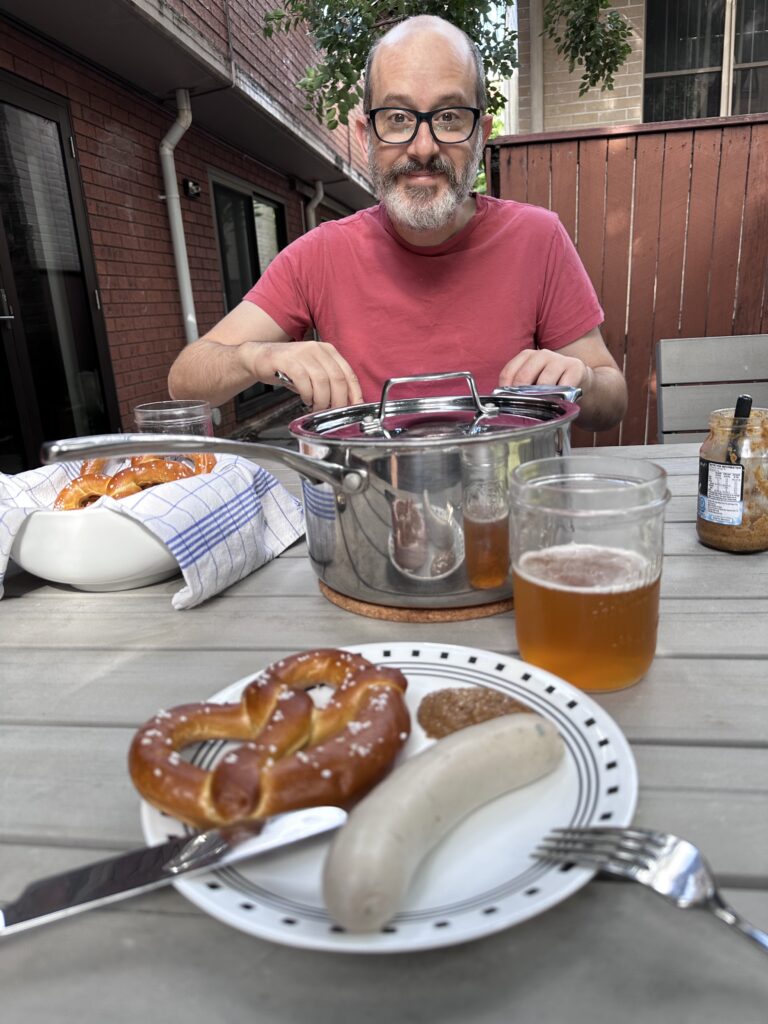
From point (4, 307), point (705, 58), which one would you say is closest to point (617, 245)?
point (705, 58)

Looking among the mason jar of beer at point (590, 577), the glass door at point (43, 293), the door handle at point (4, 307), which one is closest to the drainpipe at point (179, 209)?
the glass door at point (43, 293)

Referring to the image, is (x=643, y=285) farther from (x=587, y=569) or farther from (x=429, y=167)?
(x=587, y=569)

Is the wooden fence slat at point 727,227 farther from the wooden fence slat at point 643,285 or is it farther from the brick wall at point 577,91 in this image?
the brick wall at point 577,91

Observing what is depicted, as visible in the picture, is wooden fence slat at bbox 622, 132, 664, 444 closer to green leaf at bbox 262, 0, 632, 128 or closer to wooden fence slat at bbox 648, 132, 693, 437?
wooden fence slat at bbox 648, 132, 693, 437

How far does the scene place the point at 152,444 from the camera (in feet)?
2.36

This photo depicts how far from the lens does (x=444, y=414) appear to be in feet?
3.58

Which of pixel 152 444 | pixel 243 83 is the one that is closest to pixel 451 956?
pixel 152 444

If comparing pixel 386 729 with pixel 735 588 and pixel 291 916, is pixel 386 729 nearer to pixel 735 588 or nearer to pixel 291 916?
pixel 291 916

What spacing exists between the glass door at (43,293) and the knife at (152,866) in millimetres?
3919

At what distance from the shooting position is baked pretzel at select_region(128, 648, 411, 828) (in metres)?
0.49

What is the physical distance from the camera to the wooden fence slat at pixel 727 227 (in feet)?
12.4

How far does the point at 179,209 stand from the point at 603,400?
4858mm

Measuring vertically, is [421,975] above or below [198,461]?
below

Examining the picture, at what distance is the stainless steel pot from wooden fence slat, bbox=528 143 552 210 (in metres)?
3.51
